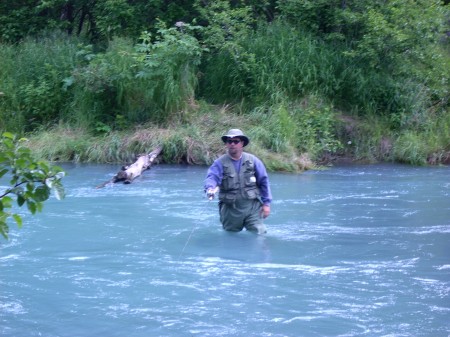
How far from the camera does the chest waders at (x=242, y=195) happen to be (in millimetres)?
9781

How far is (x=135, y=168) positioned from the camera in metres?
15.5

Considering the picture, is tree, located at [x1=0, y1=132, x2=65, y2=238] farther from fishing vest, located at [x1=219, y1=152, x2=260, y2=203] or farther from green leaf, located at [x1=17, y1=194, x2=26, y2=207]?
fishing vest, located at [x1=219, y1=152, x2=260, y2=203]

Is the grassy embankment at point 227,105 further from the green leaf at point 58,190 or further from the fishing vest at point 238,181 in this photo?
the green leaf at point 58,190

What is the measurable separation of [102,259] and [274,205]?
4.30 meters

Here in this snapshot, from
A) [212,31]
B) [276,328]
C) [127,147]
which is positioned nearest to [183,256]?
[276,328]

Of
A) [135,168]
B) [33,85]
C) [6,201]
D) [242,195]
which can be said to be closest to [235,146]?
[242,195]

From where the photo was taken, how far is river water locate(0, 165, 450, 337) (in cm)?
694

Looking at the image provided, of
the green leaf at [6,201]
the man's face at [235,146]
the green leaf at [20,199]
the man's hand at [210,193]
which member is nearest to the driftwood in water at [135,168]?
the man's face at [235,146]

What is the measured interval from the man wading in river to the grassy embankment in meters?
7.60

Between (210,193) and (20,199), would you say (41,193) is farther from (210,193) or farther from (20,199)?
(210,193)

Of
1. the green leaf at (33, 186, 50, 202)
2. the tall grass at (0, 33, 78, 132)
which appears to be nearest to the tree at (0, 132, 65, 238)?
the green leaf at (33, 186, 50, 202)

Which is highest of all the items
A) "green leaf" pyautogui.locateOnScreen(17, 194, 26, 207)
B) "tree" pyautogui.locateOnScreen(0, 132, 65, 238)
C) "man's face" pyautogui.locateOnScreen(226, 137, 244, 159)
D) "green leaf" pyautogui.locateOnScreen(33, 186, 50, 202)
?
"tree" pyautogui.locateOnScreen(0, 132, 65, 238)

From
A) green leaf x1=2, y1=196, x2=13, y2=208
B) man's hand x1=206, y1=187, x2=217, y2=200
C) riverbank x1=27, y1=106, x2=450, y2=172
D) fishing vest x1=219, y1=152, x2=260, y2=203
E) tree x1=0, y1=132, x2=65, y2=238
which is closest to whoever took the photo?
tree x1=0, y1=132, x2=65, y2=238

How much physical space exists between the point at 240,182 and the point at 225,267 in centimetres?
133
